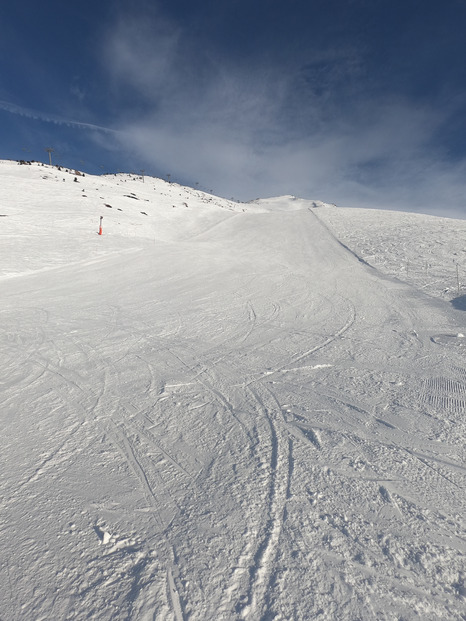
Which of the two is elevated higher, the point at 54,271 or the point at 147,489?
the point at 54,271

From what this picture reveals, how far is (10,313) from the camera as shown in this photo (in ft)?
24.5

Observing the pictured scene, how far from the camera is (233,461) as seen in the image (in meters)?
2.88

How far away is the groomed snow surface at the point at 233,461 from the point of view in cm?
189

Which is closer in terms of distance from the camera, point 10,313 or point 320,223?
point 10,313

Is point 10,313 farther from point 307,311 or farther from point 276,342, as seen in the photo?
point 307,311

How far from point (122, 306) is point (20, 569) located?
6533 millimetres

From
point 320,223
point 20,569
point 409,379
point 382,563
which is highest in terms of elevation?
point 320,223

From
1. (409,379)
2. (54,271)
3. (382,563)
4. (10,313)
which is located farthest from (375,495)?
(54,271)

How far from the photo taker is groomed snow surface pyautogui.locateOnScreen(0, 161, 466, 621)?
189 centimetres

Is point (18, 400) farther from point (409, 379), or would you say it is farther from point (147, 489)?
point (409, 379)

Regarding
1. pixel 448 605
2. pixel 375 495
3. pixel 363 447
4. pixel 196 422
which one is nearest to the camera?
pixel 448 605

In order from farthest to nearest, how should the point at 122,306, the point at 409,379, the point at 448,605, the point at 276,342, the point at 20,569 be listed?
the point at 122,306
the point at 276,342
the point at 409,379
the point at 20,569
the point at 448,605

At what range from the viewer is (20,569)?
199cm

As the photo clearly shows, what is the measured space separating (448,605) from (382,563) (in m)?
0.36
